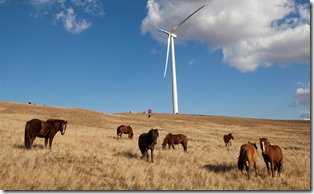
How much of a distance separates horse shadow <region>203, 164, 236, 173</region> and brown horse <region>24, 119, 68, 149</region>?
843 cm

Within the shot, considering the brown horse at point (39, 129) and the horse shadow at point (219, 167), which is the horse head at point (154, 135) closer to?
the horse shadow at point (219, 167)

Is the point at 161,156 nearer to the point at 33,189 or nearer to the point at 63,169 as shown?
the point at 63,169

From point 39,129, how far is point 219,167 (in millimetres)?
9480

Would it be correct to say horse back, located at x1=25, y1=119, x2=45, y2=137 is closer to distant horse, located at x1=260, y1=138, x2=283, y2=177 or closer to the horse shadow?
the horse shadow

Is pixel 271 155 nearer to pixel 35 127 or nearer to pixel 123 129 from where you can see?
pixel 35 127

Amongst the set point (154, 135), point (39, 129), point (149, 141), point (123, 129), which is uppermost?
point (39, 129)

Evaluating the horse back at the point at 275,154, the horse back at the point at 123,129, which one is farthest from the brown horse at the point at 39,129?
the horse back at the point at 123,129

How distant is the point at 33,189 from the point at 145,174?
413cm

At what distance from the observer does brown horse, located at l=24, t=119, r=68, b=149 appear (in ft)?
56.1

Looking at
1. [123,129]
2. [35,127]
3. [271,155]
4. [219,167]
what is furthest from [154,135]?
[123,129]

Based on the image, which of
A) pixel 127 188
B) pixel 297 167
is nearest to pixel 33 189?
pixel 127 188

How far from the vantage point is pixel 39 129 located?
17797 millimetres

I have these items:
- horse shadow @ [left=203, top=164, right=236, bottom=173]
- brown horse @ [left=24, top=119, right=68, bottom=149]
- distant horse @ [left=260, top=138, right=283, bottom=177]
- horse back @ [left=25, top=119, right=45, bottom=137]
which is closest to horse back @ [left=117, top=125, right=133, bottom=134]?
brown horse @ [left=24, top=119, right=68, bottom=149]

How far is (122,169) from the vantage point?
12.9 m
